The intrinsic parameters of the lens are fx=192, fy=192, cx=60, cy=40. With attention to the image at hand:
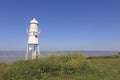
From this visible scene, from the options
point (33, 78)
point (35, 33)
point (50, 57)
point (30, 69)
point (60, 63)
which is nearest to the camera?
point (33, 78)

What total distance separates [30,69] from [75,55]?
13.6 ft

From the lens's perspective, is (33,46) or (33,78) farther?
(33,46)

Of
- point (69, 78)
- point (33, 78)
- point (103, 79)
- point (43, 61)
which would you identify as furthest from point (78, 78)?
point (43, 61)

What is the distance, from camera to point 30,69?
33.4ft

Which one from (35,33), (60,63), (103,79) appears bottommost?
(103,79)

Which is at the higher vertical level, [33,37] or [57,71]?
[33,37]

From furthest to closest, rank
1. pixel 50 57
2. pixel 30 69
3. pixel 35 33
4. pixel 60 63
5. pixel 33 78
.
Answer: pixel 35 33 < pixel 50 57 < pixel 60 63 < pixel 30 69 < pixel 33 78

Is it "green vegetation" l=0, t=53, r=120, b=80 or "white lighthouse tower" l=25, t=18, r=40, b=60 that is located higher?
"white lighthouse tower" l=25, t=18, r=40, b=60

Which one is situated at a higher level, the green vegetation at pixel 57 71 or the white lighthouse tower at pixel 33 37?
the white lighthouse tower at pixel 33 37

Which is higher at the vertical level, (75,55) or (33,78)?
(75,55)

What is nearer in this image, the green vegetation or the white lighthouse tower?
the green vegetation

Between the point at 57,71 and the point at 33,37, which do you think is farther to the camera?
the point at 33,37

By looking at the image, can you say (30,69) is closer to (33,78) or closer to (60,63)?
(33,78)

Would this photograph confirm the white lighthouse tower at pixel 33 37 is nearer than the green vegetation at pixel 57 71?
Answer: No
